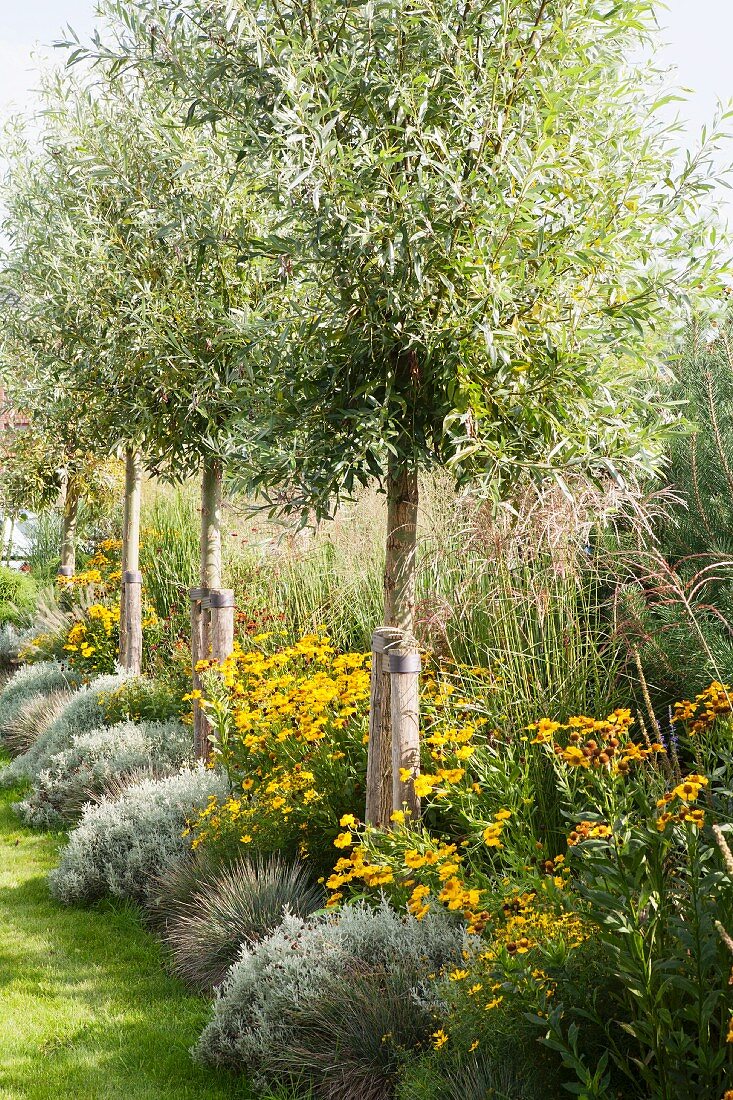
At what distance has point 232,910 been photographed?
3.86m

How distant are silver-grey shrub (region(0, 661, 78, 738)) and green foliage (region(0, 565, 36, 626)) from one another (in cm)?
366

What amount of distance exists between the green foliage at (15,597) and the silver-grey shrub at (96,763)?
21.9 ft

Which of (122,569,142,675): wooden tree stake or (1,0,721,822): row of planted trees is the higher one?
(1,0,721,822): row of planted trees

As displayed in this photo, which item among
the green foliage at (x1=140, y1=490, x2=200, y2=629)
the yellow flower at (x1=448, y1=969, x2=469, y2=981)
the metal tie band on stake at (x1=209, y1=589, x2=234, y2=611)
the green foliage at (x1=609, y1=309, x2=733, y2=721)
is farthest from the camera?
the green foliage at (x1=140, y1=490, x2=200, y2=629)

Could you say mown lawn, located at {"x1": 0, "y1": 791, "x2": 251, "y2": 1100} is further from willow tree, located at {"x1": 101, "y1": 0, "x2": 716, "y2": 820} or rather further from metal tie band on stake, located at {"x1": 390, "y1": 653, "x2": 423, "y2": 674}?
willow tree, located at {"x1": 101, "y1": 0, "x2": 716, "y2": 820}

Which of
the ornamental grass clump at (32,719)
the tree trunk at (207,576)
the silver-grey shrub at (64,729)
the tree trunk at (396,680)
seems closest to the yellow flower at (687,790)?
the tree trunk at (396,680)

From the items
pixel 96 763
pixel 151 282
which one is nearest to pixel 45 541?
pixel 96 763

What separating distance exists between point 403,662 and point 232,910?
1243 millimetres

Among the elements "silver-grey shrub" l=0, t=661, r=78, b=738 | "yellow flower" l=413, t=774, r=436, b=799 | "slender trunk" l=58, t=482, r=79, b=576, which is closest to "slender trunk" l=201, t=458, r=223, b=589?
"silver-grey shrub" l=0, t=661, r=78, b=738

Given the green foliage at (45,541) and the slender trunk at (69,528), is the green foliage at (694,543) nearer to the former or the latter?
the slender trunk at (69,528)

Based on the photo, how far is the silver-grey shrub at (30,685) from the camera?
28.4 feet

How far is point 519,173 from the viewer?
2883mm

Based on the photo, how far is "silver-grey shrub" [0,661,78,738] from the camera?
8664 millimetres

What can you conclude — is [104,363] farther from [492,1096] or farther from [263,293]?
[492,1096]
